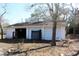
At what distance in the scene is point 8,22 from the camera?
6.59 ft

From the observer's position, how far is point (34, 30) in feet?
6.64

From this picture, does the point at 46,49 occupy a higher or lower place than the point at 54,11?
lower

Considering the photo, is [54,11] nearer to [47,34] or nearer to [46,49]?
[47,34]

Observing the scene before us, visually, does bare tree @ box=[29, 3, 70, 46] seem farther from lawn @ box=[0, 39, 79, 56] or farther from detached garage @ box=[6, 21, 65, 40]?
lawn @ box=[0, 39, 79, 56]

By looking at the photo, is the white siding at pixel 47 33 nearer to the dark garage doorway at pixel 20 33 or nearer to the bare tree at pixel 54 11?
the bare tree at pixel 54 11

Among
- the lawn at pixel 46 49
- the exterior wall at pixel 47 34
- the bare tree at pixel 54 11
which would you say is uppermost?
the bare tree at pixel 54 11

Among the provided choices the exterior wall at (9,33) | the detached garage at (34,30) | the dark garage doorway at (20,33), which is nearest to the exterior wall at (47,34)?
the detached garage at (34,30)

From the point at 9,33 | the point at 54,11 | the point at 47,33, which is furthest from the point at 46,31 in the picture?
the point at 9,33

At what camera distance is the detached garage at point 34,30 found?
200 cm

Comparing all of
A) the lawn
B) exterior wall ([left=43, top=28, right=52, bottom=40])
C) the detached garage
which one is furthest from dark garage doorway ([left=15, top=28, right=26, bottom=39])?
exterior wall ([left=43, top=28, right=52, bottom=40])

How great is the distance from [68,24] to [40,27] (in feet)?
1.13

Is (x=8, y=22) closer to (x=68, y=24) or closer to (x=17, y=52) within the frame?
(x=17, y=52)

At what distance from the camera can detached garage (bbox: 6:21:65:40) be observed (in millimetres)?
2000

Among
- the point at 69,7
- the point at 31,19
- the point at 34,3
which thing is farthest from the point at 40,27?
the point at 69,7
